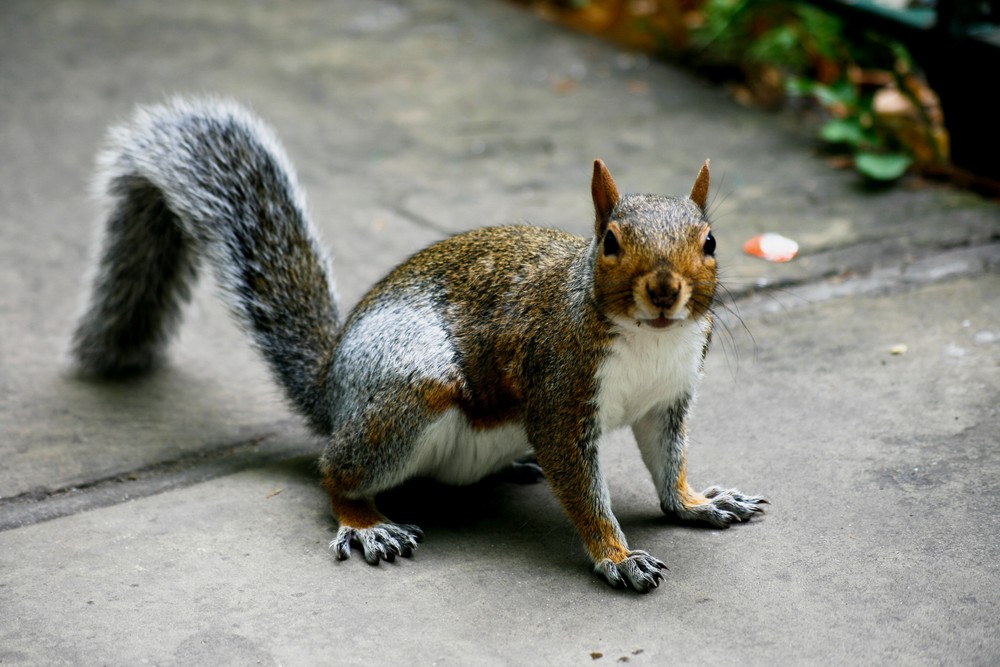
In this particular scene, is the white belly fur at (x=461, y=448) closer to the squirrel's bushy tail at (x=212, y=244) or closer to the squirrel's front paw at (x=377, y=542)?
the squirrel's front paw at (x=377, y=542)

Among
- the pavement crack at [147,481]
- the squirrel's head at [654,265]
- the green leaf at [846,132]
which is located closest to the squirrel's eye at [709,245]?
the squirrel's head at [654,265]

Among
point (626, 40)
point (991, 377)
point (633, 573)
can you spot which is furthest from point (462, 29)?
point (633, 573)

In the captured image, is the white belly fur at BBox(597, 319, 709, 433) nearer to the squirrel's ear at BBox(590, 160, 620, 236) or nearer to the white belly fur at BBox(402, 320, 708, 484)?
the white belly fur at BBox(402, 320, 708, 484)

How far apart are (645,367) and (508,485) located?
2.28 ft

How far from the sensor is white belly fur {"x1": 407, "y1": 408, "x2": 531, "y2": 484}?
274 cm

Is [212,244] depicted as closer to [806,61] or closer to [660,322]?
[660,322]

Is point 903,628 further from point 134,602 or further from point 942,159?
point 942,159

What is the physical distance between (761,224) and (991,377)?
49.1 inches

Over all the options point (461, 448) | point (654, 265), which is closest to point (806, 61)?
point (461, 448)

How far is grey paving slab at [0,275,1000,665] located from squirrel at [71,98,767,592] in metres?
0.11

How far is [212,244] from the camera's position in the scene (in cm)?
321

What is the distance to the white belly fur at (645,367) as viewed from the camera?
2.53 m

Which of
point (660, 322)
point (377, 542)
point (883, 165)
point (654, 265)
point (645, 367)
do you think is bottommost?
point (377, 542)

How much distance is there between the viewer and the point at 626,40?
20.8 feet
